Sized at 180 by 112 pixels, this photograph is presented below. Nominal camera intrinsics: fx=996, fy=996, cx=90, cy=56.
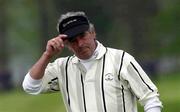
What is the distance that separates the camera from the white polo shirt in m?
8.09

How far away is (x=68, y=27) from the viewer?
8.23 m

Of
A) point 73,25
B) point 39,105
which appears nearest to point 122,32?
point 39,105

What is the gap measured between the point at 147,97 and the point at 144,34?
35763mm

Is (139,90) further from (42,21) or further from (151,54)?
(42,21)

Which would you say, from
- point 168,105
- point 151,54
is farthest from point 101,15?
point 168,105

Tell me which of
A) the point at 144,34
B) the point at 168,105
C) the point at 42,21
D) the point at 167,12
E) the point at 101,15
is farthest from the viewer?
the point at 42,21

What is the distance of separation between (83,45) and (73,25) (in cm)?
25

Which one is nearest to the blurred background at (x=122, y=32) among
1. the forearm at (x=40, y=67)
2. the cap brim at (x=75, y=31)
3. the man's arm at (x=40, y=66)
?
the man's arm at (x=40, y=66)

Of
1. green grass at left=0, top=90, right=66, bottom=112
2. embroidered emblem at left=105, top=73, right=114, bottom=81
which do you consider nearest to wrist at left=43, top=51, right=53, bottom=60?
embroidered emblem at left=105, top=73, right=114, bottom=81

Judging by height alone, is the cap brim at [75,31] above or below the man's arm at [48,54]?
above

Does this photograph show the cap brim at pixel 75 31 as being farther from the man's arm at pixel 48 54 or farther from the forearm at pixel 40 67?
the forearm at pixel 40 67

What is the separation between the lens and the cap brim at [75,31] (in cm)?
811

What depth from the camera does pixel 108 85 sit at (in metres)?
8.09

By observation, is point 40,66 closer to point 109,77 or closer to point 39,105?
point 109,77
